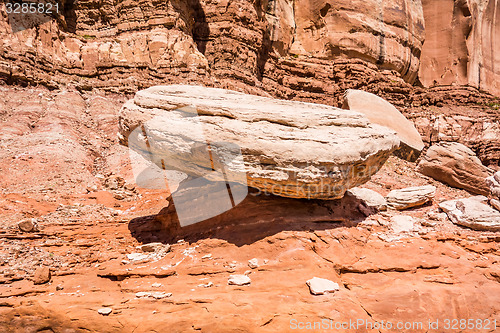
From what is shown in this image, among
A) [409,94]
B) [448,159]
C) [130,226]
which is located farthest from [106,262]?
[409,94]

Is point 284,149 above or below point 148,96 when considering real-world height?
below

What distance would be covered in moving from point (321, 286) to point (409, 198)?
11.8 feet

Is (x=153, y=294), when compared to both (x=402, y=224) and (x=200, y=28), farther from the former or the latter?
(x=200, y=28)

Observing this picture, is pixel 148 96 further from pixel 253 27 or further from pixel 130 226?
pixel 253 27

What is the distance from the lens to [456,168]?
9242mm

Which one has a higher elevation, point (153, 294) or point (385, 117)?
point (385, 117)

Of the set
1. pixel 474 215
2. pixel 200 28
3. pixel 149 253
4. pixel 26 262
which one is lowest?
pixel 149 253

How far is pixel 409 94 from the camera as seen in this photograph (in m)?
19.0

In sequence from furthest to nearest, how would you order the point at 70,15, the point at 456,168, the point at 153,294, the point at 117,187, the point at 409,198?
the point at 70,15 → the point at 456,168 → the point at 117,187 → the point at 409,198 → the point at 153,294

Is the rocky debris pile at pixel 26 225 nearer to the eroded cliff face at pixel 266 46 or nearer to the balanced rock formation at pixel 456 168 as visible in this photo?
the balanced rock formation at pixel 456 168

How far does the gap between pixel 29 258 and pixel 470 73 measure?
30449 mm

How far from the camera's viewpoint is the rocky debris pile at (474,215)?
4879 mm

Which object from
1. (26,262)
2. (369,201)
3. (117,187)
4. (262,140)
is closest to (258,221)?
(262,140)

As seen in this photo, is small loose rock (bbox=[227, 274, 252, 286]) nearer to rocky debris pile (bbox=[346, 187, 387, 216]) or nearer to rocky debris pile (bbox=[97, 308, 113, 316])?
rocky debris pile (bbox=[97, 308, 113, 316])
